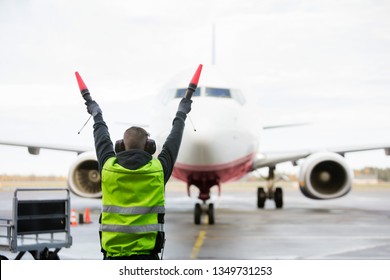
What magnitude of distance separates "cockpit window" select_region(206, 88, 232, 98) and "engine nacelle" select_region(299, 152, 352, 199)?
2278mm

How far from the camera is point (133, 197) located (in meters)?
3.65

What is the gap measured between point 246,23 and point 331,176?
240 inches

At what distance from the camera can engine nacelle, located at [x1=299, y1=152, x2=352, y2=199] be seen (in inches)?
521

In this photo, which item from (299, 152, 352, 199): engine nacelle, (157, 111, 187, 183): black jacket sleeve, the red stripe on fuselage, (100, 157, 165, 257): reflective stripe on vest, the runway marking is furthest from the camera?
(299, 152, 352, 199): engine nacelle

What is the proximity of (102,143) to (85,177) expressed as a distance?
33.4 feet

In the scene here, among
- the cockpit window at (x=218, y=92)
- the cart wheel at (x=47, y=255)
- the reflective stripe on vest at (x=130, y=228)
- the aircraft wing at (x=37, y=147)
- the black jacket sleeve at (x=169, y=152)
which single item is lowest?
the cart wheel at (x=47, y=255)

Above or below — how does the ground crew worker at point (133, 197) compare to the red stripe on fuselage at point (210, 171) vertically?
above

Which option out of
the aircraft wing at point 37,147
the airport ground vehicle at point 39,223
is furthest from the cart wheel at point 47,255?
the aircraft wing at point 37,147

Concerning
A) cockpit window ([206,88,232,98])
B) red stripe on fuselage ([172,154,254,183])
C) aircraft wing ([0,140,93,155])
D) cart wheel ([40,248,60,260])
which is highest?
cockpit window ([206,88,232,98])

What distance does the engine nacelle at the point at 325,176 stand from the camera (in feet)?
43.4

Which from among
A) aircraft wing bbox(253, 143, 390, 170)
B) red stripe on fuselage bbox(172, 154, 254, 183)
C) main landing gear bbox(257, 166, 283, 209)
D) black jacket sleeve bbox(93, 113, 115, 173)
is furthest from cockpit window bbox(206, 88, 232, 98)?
black jacket sleeve bbox(93, 113, 115, 173)

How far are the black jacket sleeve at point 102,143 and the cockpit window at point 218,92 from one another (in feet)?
27.0

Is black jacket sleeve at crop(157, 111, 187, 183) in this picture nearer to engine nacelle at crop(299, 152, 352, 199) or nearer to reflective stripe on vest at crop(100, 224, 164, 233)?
reflective stripe on vest at crop(100, 224, 164, 233)

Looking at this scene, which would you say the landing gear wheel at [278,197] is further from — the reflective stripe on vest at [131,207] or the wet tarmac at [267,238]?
the reflective stripe on vest at [131,207]
